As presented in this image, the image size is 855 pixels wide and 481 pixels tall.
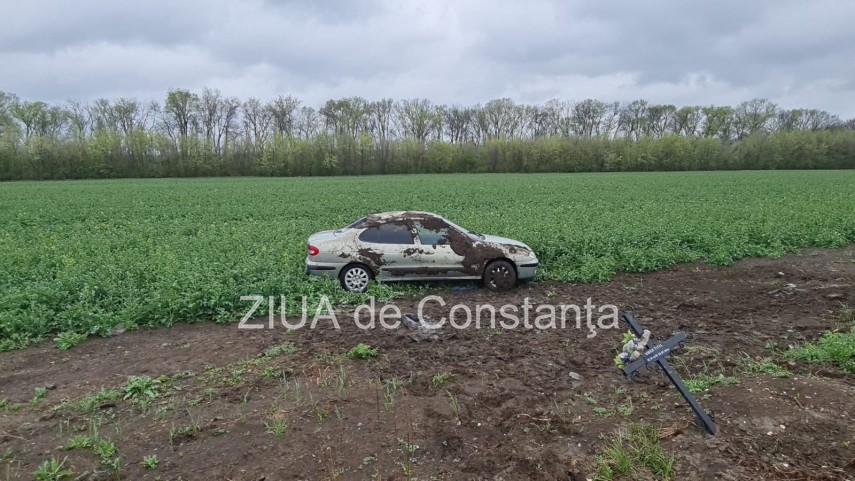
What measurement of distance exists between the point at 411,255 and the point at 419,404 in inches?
175

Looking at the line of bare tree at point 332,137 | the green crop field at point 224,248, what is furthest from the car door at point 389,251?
the line of bare tree at point 332,137

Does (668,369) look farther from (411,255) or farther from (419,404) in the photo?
(411,255)

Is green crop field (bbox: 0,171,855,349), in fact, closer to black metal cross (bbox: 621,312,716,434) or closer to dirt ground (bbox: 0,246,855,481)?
dirt ground (bbox: 0,246,855,481)

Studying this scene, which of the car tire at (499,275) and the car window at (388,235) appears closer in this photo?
the car window at (388,235)

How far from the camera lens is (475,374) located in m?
5.27

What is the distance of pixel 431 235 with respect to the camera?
29.6ft

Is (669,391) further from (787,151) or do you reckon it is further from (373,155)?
(787,151)

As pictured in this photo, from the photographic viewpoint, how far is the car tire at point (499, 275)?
906 centimetres

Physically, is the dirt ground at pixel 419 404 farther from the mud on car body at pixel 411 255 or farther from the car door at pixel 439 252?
the car door at pixel 439 252

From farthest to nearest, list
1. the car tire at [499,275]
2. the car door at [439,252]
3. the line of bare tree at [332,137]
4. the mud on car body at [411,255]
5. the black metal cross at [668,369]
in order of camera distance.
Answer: the line of bare tree at [332,137] → the car tire at [499,275] → the car door at [439,252] → the mud on car body at [411,255] → the black metal cross at [668,369]

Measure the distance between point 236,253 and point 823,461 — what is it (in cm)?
1022

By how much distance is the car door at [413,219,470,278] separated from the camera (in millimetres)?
8906

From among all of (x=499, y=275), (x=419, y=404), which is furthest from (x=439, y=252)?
(x=419, y=404)

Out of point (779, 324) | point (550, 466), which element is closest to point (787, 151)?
point (779, 324)
